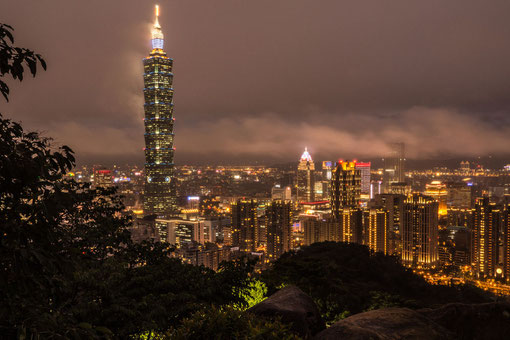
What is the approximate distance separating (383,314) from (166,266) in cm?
504

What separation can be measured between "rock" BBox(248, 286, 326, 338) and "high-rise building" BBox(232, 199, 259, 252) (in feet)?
166

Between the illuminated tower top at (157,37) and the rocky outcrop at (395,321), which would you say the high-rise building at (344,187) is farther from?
the rocky outcrop at (395,321)

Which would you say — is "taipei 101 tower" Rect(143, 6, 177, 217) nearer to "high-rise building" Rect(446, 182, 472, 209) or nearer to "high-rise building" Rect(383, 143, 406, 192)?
"high-rise building" Rect(446, 182, 472, 209)

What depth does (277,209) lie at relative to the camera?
53562mm

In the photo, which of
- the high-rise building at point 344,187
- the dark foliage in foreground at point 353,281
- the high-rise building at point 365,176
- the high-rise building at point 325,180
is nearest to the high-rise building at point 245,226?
the high-rise building at point 344,187

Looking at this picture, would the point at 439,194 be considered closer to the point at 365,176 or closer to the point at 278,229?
the point at 278,229

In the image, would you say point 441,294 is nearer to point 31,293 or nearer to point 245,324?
point 245,324

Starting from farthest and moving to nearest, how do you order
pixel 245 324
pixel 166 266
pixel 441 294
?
pixel 441 294 → pixel 166 266 → pixel 245 324

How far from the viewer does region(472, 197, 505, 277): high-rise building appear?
39869 millimetres

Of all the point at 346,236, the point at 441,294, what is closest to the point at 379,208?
the point at 346,236

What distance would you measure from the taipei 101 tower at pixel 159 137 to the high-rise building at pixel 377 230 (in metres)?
50.1

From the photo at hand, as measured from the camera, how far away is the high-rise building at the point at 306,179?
112500mm

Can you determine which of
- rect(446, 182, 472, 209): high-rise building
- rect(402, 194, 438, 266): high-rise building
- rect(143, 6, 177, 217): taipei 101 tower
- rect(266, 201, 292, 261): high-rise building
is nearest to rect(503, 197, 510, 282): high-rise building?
rect(402, 194, 438, 266): high-rise building

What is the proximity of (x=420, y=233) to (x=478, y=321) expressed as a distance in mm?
46288
